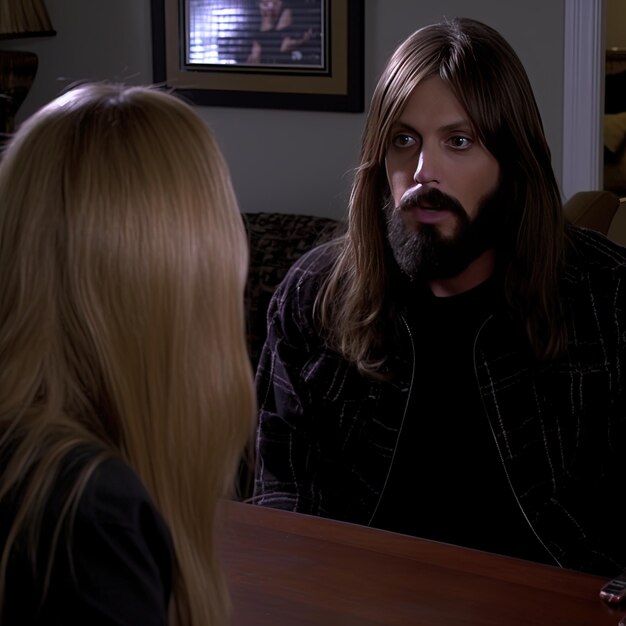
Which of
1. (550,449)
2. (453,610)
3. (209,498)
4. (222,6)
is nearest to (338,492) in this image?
(550,449)

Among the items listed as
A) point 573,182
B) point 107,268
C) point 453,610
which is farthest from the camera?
point 573,182

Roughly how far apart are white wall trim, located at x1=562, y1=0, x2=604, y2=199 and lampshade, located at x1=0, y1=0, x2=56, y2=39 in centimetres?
183

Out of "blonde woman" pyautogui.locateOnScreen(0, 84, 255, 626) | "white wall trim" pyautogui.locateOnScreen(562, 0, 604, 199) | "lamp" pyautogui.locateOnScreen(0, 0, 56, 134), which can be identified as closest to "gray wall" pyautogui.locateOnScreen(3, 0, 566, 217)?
"white wall trim" pyautogui.locateOnScreen(562, 0, 604, 199)

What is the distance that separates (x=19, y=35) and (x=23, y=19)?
0.06m

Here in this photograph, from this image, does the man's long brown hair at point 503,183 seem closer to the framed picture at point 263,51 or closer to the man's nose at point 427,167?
the man's nose at point 427,167

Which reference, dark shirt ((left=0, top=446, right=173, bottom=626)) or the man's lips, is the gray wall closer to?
the man's lips

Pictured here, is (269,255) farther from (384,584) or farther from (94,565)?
(94,565)

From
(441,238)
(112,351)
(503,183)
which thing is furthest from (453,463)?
(112,351)

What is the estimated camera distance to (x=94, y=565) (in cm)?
74

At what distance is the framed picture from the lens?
3630mm

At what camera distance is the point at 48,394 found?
0.80m

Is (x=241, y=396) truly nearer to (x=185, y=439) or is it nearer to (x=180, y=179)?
(x=185, y=439)

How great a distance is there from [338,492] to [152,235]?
102cm

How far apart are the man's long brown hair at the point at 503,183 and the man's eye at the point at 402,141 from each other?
0.01m
